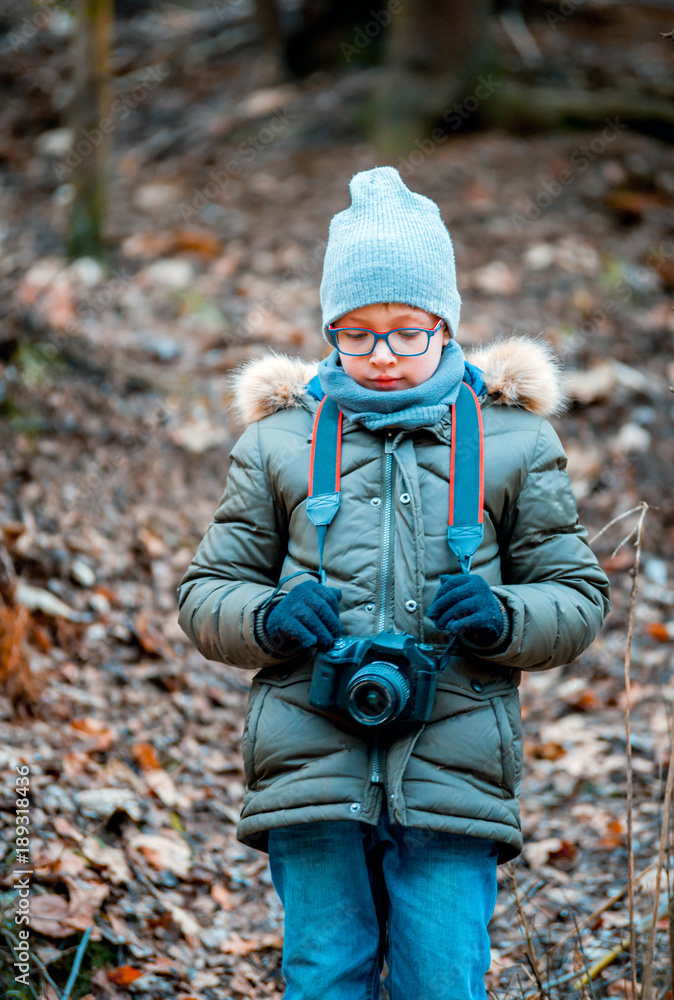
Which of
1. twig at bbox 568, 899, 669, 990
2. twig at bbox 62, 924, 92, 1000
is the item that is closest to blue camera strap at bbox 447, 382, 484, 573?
twig at bbox 568, 899, 669, 990

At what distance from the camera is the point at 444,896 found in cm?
219

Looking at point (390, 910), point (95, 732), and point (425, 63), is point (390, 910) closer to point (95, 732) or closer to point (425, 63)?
point (95, 732)

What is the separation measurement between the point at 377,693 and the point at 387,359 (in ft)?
2.69

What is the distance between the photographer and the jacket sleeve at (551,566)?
7.41 ft

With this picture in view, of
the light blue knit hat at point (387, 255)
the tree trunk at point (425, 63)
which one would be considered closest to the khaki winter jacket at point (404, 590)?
the light blue knit hat at point (387, 255)

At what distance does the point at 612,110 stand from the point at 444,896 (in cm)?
887

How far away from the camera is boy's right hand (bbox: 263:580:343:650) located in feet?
7.00

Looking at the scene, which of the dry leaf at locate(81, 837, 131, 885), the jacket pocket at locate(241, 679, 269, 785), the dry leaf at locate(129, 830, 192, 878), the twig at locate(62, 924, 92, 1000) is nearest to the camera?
the jacket pocket at locate(241, 679, 269, 785)

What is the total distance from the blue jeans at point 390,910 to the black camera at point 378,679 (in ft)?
0.93

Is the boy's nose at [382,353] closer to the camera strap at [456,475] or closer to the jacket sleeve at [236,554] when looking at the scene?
the camera strap at [456,475]

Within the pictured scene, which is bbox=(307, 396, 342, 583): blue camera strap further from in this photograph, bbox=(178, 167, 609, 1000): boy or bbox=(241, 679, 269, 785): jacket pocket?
bbox=(241, 679, 269, 785): jacket pocket

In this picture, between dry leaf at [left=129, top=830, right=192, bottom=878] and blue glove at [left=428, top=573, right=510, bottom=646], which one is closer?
blue glove at [left=428, top=573, right=510, bottom=646]

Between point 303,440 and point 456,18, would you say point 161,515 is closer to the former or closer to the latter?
point 303,440

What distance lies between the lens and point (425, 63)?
898 cm
